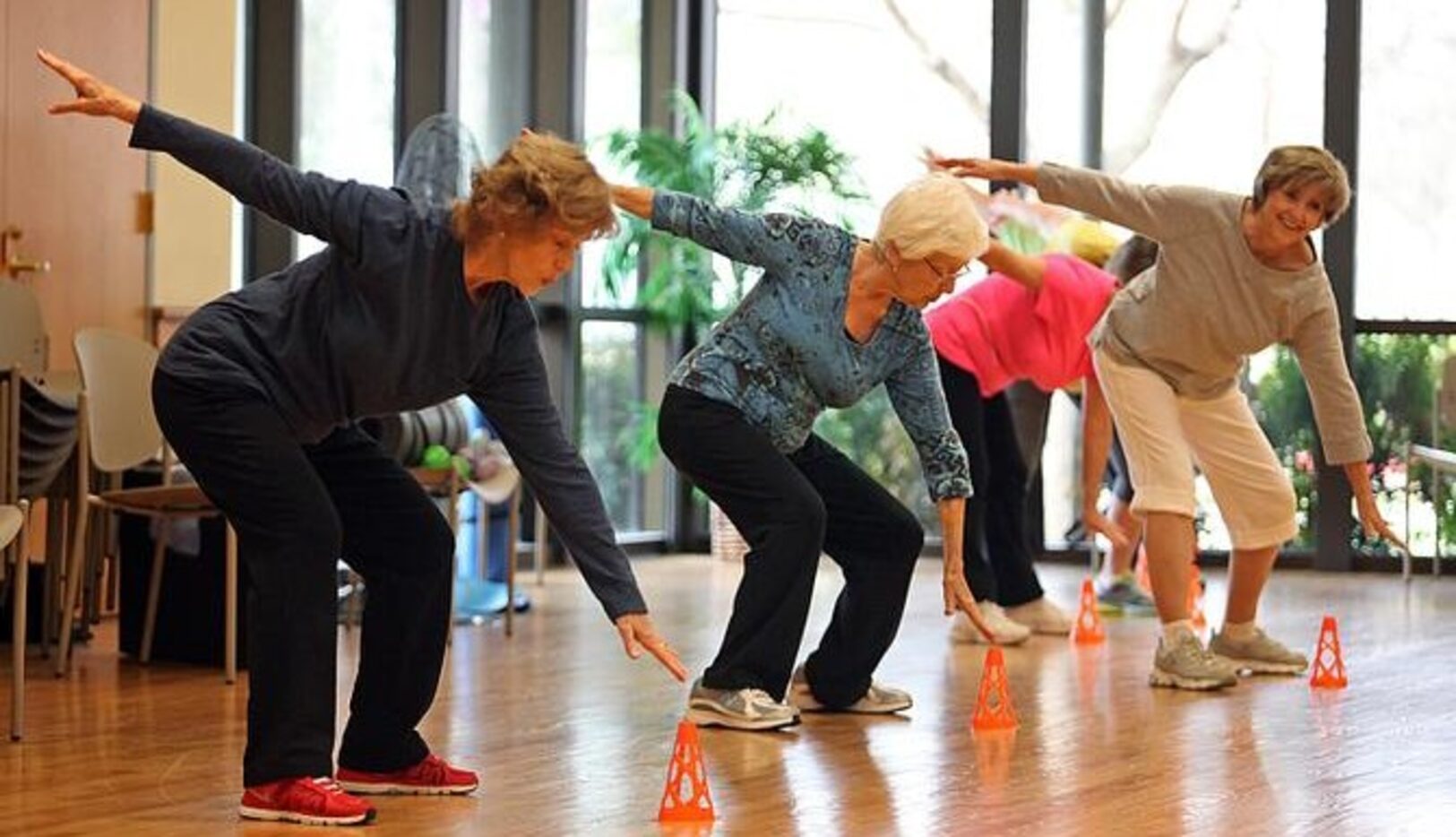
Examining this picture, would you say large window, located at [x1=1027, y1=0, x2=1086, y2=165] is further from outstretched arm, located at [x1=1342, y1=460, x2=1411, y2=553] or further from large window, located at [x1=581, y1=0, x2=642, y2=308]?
outstretched arm, located at [x1=1342, y1=460, x2=1411, y2=553]

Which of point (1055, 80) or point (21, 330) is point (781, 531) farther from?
point (1055, 80)

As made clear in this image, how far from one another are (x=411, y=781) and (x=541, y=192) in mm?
1102

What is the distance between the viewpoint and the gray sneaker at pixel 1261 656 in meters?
6.41

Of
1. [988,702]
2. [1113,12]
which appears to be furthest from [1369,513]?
[1113,12]

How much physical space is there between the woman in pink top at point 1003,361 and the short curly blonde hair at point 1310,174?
1.20m

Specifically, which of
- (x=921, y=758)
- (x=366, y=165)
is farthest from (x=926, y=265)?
(x=366, y=165)

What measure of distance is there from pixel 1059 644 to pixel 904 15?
4.39 metres

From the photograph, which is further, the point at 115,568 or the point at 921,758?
the point at 115,568

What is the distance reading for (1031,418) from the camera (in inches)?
300

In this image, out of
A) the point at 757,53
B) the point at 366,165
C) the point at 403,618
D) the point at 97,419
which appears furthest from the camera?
the point at 757,53

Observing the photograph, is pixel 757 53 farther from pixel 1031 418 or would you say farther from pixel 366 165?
pixel 1031 418

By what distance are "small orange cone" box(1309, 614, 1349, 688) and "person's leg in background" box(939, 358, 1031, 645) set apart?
1075 millimetres

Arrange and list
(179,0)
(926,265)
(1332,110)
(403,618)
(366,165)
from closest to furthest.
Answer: (403,618) → (926,265) → (179,0) → (366,165) → (1332,110)

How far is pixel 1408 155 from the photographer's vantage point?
10.4 m
